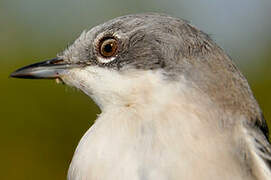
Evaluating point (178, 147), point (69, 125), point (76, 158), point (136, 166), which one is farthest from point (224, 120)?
point (69, 125)

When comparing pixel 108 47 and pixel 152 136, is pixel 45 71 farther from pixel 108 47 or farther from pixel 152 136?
pixel 152 136

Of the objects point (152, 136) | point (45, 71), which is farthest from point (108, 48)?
point (152, 136)

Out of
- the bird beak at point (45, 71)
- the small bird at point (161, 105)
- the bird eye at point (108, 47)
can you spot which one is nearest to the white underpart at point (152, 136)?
the small bird at point (161, 105)

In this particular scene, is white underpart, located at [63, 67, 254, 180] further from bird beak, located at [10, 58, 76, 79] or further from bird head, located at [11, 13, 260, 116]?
bird beak, located at [10, 58, 76, 79]

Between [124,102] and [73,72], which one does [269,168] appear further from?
[73,72]

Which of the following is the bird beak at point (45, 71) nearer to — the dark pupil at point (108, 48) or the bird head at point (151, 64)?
the bird head at point (151, 64)

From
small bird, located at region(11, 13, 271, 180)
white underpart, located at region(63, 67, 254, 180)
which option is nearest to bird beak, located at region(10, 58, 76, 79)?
small bird, located at region(11, 13, 271, 180)
